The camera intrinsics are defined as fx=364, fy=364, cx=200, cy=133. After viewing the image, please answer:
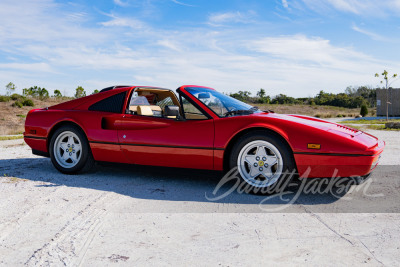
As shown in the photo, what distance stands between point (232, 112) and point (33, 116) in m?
3.28

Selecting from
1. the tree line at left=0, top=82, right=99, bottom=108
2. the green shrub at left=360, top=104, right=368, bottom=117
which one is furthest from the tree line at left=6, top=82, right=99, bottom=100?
the green shrub at left=360, top=104, right=368, bottom=117

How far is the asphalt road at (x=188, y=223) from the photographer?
257cm

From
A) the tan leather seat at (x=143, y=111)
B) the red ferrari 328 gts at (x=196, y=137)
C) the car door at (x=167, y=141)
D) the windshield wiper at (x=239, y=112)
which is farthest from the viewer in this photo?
the tan leather seat at (x=143, y=111)

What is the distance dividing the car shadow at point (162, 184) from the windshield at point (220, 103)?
2.60 ft

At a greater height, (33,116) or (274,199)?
(33,116)

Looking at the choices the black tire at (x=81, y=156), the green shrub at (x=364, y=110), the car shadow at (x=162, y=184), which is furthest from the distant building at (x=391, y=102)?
the black tire at (x=81, y=156)

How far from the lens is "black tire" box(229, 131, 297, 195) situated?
4.05 m

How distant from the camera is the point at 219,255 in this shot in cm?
259

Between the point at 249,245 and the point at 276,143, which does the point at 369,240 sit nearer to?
the point at 249,245

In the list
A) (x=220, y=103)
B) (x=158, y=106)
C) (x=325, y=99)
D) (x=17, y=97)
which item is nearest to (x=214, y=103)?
(x=220, y=103)

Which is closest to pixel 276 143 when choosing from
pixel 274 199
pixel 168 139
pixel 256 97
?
pixel 274 199

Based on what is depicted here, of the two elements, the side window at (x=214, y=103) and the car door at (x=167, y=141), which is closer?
the car door at (x=167, y=141)

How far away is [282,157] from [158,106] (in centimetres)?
250

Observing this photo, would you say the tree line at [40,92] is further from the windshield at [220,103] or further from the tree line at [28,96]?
the windshield at [220,103]
